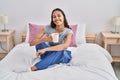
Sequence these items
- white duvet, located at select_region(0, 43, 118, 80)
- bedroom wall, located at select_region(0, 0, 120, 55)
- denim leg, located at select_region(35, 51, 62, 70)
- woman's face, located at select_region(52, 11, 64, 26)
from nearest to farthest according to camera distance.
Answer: white duvet, located at select_region(0, 43, 118, 80)
denim leg, located at select_region(35, 51, 62, 70)
woman's face, located at select_region(52, 11, 64, 26)
bedroom wall, located at select_region(0, 0, 120, 55)

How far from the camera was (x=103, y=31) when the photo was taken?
3936mm

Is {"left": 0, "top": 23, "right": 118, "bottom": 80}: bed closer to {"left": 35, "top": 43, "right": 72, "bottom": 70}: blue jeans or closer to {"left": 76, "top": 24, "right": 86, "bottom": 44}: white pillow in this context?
{"left": 35, "top": 43, "right": 72, "bottom": 70}: blue jeans

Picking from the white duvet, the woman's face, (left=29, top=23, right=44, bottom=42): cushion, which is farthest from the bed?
(left=29, top=23, right=44, bottom=42): cushion

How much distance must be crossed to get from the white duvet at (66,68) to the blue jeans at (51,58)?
0.06 m

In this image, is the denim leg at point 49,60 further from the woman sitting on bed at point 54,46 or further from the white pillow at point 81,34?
the white pillow at point 81,34

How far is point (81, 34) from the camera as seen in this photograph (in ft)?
12.1

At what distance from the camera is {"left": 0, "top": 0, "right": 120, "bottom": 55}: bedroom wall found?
386 cm

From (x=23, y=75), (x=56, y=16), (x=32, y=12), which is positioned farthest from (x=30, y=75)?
(x=32, y=12)

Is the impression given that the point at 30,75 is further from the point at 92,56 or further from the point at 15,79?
the point at 92,56

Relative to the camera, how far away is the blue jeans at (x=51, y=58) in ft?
7.95

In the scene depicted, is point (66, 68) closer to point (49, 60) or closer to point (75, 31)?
point (49, 60)

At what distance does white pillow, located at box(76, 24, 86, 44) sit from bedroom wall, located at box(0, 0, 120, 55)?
182mm

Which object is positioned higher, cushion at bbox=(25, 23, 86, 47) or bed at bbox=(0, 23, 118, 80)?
cushion at bbox=(25, 23, 86, 47)

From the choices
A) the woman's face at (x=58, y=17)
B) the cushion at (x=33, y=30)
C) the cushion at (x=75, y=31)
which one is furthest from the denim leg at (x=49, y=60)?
the cushion at (x=33, y=30)
